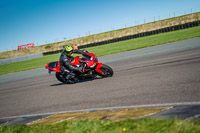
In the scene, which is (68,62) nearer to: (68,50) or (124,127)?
(68,50)

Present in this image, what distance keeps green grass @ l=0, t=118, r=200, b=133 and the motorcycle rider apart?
5.04 metres

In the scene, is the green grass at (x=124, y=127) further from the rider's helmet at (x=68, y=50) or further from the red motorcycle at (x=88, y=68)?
the rider's helmet at (x=68, y=50)

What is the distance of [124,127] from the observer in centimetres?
344

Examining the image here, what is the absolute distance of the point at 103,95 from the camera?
6348mm

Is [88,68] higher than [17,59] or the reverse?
the reverse

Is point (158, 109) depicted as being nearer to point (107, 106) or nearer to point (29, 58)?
point (107, 106)

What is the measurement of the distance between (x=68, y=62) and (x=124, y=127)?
6.33 meters

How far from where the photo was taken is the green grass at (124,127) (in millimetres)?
3021

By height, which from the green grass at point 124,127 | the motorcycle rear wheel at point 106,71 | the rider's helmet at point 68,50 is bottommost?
the green grass at point 124,127

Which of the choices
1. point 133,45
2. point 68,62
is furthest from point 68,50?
point 133,45

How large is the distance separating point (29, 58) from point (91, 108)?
38279 mm

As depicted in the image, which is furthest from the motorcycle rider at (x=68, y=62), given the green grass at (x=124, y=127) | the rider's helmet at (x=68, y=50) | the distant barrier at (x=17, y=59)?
the distant barrier at (x=17, y=59)

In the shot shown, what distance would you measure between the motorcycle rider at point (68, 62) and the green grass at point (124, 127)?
16.5ft

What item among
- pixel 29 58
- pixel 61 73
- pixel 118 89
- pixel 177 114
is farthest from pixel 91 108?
pixel 29 58
